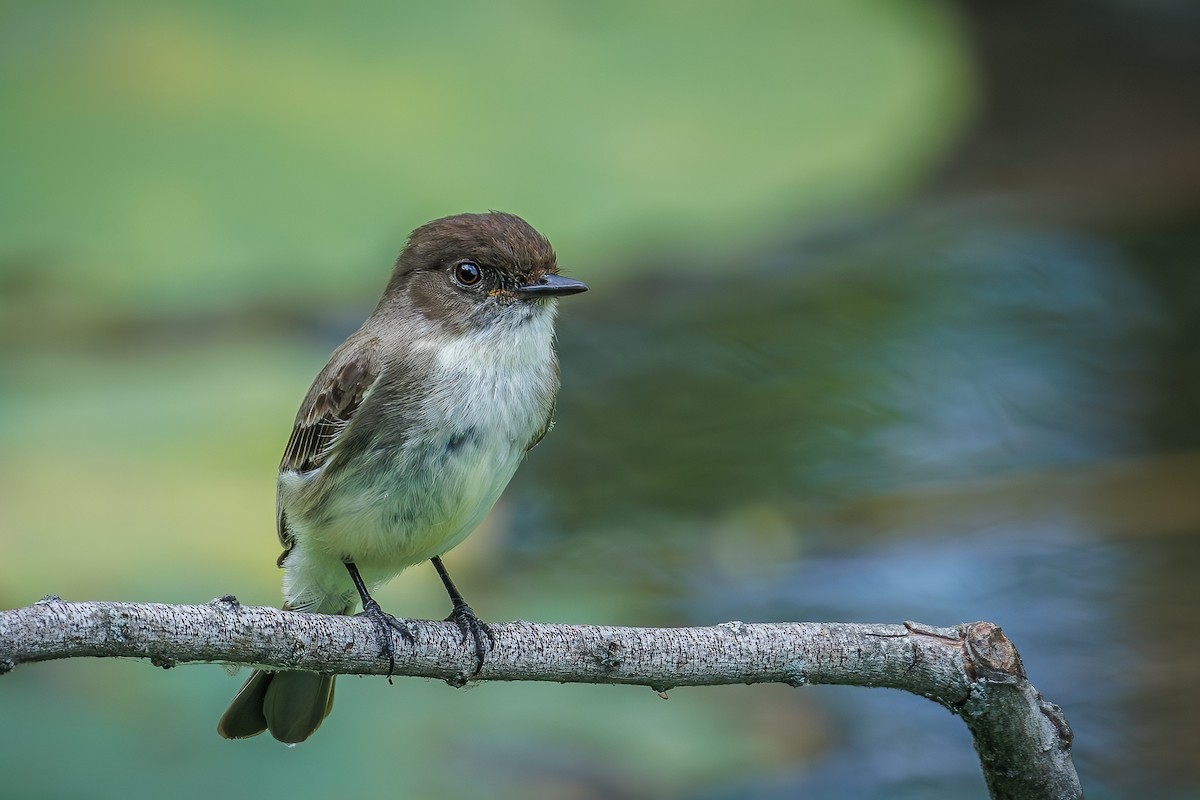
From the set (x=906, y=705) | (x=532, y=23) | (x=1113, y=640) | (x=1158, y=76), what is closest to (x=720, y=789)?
(x=906, y=705)

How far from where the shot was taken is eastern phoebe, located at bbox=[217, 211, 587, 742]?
2562mm

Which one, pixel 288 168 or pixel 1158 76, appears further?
pixel 1158 76

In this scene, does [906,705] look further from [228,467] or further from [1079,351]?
[228,467]

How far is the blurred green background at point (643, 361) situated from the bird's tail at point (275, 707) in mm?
787

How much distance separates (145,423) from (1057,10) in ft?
14.7

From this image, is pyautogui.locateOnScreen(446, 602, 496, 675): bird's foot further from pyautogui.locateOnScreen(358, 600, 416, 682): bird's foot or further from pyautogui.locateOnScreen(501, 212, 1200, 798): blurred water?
pyautogui.locateOnScreen(501, 212, 1200, 798): blurred water

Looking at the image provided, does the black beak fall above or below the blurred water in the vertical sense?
below

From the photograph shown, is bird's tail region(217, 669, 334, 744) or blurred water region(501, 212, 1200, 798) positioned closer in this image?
bird's tail region(217, 669, 334, 744)

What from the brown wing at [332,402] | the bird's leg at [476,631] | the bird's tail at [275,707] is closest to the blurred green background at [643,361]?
the bird's tail at [275,707]

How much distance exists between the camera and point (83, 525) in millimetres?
3914

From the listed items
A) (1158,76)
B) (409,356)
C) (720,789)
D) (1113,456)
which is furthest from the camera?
(1158,76)

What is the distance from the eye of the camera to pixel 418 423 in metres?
2.55

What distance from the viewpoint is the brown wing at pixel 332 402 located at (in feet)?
8.73

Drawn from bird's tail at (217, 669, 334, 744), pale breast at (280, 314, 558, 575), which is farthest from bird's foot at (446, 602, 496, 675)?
bird's tail at (217, 669, 334, 744)
